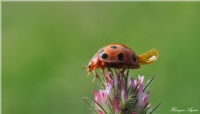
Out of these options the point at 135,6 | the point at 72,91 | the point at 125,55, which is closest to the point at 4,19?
the point at 135,6

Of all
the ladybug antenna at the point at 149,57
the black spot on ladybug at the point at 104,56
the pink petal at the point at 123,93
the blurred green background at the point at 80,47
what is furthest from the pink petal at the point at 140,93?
the blurred green background at the point at 80,47

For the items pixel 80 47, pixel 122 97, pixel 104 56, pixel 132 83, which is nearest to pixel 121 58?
pixel 104 56

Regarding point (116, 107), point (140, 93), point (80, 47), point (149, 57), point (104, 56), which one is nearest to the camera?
point (116, 107)

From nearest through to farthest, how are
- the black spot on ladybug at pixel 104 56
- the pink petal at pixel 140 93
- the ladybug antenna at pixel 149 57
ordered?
the pink petal at pixel 140 93, the ladybug antenna at pixel 149 57, the black spot on ladybug at pixel 104 56

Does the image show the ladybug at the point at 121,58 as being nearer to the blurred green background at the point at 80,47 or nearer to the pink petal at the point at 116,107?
the pink petal at the point at 116,107

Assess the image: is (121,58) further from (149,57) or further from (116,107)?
(116,107)

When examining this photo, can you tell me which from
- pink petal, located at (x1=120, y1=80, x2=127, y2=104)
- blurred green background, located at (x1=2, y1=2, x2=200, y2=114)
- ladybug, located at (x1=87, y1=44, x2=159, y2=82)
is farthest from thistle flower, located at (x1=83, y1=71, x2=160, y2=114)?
blurred green background, located at (x1=2, y1=2, x2=200, y2=114)

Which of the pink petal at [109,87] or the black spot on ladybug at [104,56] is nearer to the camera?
the pink petal at [109,87]
